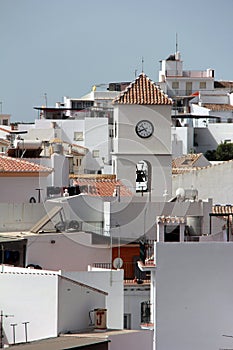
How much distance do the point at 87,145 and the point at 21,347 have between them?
1611 inches

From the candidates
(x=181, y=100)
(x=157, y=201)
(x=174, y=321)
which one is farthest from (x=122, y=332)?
(x=181, y=100)

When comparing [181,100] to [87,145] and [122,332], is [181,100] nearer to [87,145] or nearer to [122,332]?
[87,145]

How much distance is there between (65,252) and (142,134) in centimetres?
831

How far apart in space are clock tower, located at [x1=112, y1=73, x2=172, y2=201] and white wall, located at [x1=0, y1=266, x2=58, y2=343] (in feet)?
42.0

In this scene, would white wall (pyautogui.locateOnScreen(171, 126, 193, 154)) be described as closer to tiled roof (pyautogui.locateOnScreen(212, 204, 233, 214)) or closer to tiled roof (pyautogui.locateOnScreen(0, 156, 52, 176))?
tiled roof (pyautogui.locateOnScreen(0, 156, 52, 176))

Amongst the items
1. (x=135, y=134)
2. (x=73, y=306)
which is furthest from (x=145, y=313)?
(x=135, y=134)

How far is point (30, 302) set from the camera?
2162cm

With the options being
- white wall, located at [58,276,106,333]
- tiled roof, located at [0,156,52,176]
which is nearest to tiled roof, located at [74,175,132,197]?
tiled roof, located at [0,156,52,176]

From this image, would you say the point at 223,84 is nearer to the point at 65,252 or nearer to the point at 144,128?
the point at 144,128

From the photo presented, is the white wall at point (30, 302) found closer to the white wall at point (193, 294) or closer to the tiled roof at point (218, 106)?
the white wall at point (193, 294)

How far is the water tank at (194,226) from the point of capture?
923 inches

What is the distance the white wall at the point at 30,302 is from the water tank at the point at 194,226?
2.83 metres

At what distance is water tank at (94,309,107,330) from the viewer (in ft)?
70.5

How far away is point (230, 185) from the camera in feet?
116
